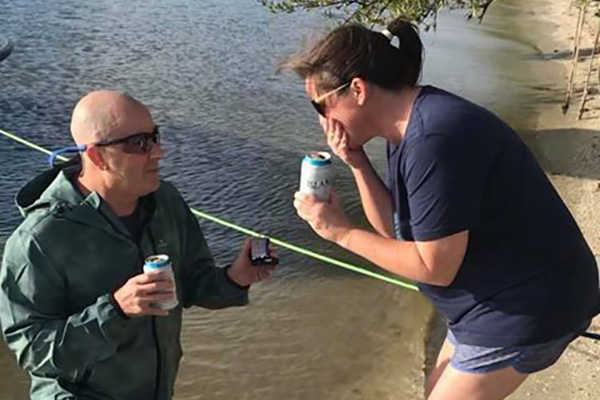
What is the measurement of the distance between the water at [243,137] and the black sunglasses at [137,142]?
74 centimetres

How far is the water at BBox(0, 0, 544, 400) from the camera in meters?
6.15

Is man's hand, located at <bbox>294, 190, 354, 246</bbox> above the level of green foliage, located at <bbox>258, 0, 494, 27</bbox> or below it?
above

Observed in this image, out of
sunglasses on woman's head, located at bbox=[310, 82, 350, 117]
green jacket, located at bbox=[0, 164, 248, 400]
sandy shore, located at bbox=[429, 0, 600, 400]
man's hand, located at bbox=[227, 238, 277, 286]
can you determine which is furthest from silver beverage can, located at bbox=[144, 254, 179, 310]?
sandy shore, located at bbox=[429, 0, 600, 400]

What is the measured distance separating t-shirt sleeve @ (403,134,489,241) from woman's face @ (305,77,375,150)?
10.3 inches

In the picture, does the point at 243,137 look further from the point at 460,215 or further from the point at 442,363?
the point at 460,215

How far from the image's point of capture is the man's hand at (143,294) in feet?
7.99

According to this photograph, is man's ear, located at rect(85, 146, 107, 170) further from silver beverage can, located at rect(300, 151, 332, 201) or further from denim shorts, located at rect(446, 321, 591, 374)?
denim shorts, located at rect(446, 321, 591, 374)

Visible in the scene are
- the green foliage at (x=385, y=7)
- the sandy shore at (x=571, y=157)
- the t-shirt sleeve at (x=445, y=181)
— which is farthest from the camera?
the green foliage at (x=385, y=7)

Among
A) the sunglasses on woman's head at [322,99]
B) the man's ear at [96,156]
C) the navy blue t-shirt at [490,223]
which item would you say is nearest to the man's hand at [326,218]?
the navy blue t-shirt at [490,223]

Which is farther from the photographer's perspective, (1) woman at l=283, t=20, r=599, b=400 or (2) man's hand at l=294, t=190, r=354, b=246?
(2) man's hand at l=294, t=190, r=354, b=246

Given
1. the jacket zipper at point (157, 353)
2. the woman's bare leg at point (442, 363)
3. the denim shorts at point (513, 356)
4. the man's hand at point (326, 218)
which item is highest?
the man's hand at point (326, 218)

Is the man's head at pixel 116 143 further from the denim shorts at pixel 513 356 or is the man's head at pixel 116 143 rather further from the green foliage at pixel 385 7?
the green foliage at pixel 385 7

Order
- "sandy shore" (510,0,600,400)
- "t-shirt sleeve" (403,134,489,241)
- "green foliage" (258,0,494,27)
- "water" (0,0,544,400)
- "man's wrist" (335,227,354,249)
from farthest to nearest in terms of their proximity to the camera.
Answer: "green foliage" (258,0,494,27), "water" (0,0,544,400), "sandy shore" (510,0,600,400), "man's wrist" (335,227,354,249), "t-shirt sleeve" (403,134,489,241)

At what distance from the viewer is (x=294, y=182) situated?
978 centimetres
